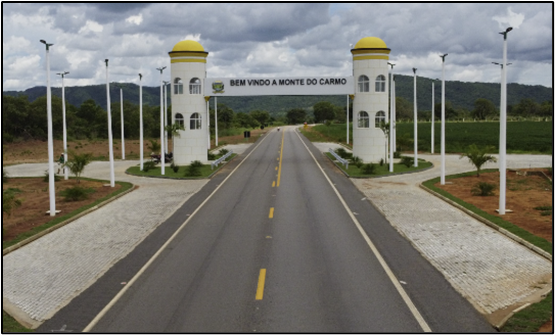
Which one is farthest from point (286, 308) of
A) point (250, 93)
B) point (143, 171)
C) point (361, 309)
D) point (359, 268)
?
point (250, 93)

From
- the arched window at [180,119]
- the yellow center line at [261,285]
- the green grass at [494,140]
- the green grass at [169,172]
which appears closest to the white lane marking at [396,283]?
the yellow center line at [261,285]

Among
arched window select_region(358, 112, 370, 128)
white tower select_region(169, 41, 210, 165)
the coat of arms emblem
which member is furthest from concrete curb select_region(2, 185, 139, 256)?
arched window select_region(358, 112, 370, 128)

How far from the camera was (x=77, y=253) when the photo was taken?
59.4 feet

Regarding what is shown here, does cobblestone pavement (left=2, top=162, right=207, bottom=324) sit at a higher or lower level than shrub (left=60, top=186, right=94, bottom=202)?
lower

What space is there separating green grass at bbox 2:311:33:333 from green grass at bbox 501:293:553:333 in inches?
396

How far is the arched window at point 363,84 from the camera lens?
4700 centimetres

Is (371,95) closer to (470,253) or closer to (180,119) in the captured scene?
(180,119)

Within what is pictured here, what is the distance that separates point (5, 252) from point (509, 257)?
16438 mm

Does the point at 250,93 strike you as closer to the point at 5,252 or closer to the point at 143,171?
the point at 143,171

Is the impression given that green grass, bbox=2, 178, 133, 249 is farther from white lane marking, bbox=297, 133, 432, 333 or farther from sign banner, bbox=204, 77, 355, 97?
sign banner, bbox=204, 77, 355, 97

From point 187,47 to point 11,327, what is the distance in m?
37.5

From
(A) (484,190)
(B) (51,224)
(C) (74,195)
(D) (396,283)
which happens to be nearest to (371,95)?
(A) (484,190)

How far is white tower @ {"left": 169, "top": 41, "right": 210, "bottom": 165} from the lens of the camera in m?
46.7

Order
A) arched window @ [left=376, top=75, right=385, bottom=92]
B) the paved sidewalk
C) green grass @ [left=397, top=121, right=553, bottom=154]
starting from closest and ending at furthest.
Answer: the paved sidewalk < arched window @ [left=376, top=75, right=385, bottom=92] < green grass @ [left=397, top=121, right=553, bottom=154]
